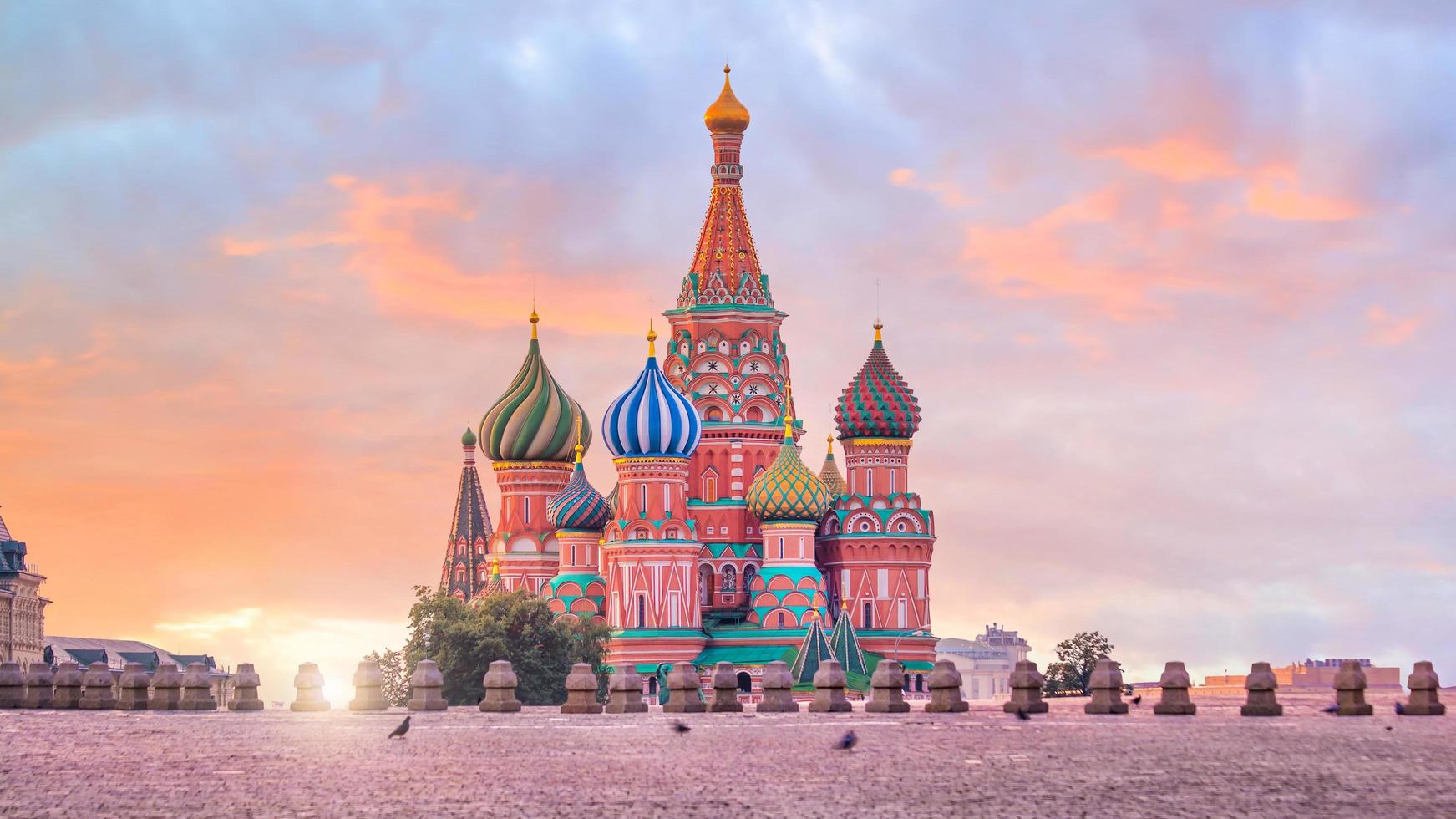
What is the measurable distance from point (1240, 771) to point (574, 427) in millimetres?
67614

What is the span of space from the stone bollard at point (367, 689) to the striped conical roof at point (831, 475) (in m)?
51.3

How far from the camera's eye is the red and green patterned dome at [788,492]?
8238cm

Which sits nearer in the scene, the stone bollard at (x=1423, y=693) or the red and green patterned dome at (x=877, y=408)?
the stone bollard at (x=1423, y=693)

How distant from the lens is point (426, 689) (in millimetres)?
37219

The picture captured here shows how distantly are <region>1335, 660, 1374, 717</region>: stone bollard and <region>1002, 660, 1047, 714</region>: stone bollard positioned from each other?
3.74 metres

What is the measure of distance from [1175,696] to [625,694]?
7.26 meters

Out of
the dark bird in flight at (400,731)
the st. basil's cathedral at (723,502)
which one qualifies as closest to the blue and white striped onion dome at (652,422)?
the st. basil's cathedral at (723,502)

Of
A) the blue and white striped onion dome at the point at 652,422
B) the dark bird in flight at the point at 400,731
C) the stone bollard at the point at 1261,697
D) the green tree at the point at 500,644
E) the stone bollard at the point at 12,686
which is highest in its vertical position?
the blue and white striped onion dome at the point at 652,422

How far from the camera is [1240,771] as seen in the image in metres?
25.6

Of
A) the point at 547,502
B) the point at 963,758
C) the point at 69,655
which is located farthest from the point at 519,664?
the point at 69,655

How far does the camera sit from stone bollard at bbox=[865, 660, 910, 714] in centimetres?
3516

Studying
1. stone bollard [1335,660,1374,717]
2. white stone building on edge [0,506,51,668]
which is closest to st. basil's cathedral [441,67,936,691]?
white stone building on edge [0,506,51,668]

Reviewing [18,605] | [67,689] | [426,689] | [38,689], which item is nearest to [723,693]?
[426,689]

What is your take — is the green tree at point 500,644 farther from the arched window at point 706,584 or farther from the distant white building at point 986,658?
the distant white building at point 986,658
